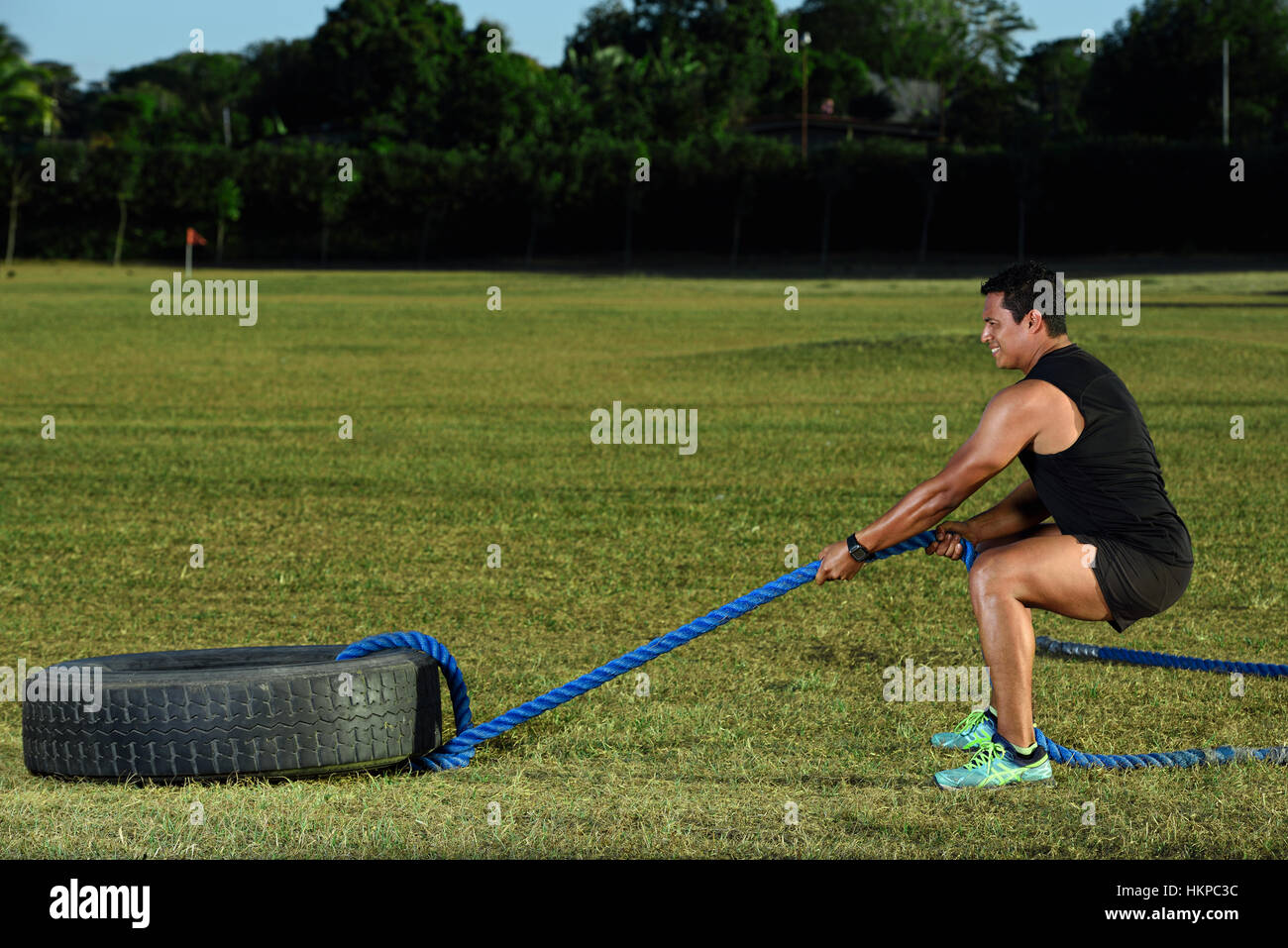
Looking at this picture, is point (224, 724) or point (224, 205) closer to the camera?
point (224, 724)

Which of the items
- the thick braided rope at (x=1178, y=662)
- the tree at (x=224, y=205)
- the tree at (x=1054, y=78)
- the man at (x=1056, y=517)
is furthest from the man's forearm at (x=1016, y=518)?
the tree at (x=1054, y=78)

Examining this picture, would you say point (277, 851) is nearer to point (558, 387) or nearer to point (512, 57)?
point (558, 387)

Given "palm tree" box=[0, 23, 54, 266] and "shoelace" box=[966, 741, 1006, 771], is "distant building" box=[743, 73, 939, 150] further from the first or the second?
"shoelace" box=[966, 741, 1006, 771]

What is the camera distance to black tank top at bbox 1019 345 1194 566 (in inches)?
194

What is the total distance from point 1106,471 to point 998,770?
108cm

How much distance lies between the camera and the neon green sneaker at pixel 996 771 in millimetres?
4910

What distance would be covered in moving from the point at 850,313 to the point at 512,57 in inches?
1923

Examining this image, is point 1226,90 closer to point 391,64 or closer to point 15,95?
point 391,64

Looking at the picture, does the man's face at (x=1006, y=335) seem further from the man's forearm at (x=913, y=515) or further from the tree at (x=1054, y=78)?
the tree at (x=1054, y=78)

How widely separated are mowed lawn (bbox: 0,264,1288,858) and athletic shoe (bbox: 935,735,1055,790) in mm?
173

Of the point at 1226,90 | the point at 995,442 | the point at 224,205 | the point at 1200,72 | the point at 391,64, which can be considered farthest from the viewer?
the point at 391,64

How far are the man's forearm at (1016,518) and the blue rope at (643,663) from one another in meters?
0.09

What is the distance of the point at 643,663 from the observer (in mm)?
5645

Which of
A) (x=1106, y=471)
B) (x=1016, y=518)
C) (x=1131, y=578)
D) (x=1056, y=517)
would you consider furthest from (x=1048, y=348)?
(x=1131, y=578)
